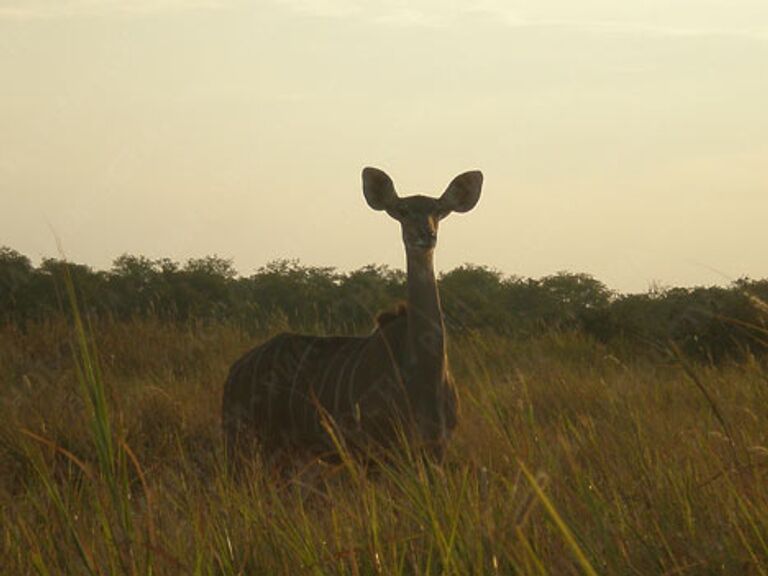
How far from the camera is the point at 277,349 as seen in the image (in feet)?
26.2

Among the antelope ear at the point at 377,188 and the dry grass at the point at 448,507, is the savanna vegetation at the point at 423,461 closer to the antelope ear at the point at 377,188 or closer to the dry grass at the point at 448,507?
the dry grass at the point at 448,507

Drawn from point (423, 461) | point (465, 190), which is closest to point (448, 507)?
point (423, 461)

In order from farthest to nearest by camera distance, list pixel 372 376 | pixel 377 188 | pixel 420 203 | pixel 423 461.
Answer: pixel 377 188 < pixel 420 203 < pixel 372 376 < pixel 423 461

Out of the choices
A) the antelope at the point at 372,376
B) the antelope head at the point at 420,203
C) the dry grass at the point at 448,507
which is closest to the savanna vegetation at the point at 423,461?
the dry grass at the point at 448,507

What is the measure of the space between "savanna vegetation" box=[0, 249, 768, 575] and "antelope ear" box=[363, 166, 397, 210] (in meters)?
1.26

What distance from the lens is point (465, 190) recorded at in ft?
25.8

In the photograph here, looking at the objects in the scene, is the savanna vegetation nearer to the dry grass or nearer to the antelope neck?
the dry grass

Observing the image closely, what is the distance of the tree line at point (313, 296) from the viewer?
1798 centimetres

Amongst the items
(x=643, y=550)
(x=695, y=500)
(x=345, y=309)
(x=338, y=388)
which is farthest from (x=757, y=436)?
(x=345, y=309)

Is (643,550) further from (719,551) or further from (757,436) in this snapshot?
(757,436)

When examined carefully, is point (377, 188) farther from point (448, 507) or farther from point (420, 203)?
point (448, 507)

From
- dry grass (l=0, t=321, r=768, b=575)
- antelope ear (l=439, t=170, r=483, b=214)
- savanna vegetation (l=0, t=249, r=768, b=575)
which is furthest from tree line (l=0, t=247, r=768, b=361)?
dry grass (l=0, t=321, r=768, b=575)

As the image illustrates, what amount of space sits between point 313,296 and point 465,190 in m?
14.8

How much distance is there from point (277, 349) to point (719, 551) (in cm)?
504
